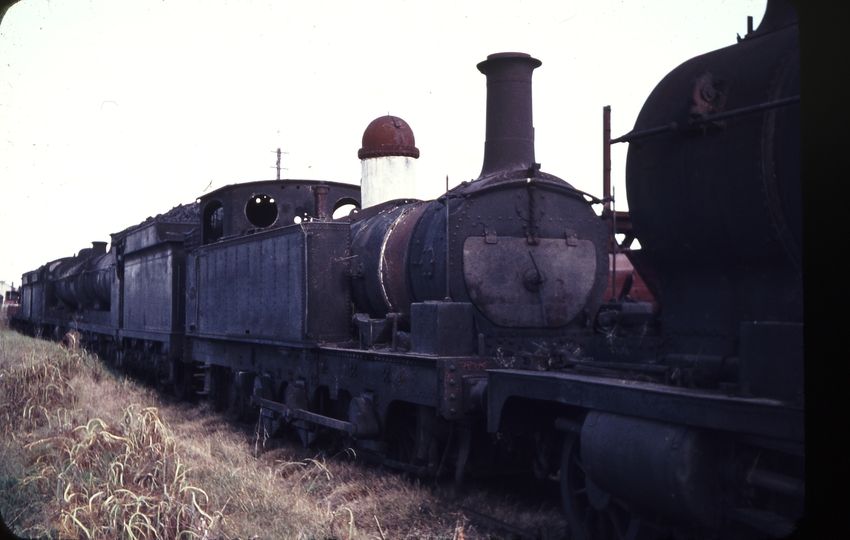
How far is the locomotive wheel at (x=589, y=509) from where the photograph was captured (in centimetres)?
443

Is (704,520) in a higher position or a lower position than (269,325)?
lower

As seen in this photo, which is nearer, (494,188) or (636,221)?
(636,221)

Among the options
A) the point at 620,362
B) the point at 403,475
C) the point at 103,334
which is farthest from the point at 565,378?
the point at 103,334

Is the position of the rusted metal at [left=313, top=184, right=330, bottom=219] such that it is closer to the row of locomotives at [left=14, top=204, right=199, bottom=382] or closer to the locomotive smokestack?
the locomotive smokestack

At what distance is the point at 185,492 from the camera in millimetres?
5305

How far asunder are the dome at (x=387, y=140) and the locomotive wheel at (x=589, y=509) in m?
10.9

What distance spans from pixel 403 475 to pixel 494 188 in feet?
8.88

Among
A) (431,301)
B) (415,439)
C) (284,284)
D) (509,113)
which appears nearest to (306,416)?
(284,284)

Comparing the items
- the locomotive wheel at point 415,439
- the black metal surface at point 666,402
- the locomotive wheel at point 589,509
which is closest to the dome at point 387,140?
the locomotive wheel at point 415,439

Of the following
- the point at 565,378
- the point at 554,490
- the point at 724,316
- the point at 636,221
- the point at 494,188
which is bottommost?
the point at 554,490

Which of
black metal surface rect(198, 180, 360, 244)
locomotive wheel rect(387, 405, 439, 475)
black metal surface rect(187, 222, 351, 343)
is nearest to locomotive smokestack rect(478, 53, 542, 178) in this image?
black metal surface rect(187, 222, 351, 343)

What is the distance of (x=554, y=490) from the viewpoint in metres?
6.71

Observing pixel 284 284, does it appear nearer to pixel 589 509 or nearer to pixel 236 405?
pixel 236 405

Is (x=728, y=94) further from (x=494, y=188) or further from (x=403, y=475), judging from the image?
(x=403, y=475)
